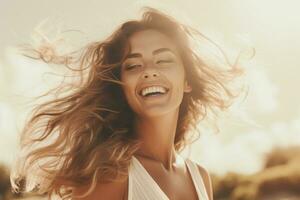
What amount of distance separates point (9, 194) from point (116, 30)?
97 centimetres

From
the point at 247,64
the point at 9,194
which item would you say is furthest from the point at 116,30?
the point at 9,194

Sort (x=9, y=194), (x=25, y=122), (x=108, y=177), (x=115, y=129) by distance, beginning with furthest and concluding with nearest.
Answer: (x=9, y=194) → (x=25, y=122) → (x=115, y=129) → (x=108, y=177)

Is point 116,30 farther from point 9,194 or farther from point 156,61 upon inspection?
point 9,194

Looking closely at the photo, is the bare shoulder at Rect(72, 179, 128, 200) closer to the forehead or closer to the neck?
the neck

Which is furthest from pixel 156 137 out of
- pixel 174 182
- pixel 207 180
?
pixel 207 180

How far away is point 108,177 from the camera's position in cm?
116

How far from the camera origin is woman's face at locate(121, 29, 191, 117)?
1.29 m

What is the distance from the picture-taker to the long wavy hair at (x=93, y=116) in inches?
47.9

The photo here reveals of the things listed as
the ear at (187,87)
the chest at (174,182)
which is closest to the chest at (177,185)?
the chest at (174,182)

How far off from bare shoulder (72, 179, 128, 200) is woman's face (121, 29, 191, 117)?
235mm

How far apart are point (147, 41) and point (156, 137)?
0.89 ft

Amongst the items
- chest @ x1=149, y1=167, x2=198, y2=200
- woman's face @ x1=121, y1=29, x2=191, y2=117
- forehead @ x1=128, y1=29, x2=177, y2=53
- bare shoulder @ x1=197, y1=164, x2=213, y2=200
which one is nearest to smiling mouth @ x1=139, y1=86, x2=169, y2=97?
woman's face @ x1=121, y1=29, x2=191, y2=117

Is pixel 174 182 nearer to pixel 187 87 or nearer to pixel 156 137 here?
pixel 156 137

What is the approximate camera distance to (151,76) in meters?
1.29
